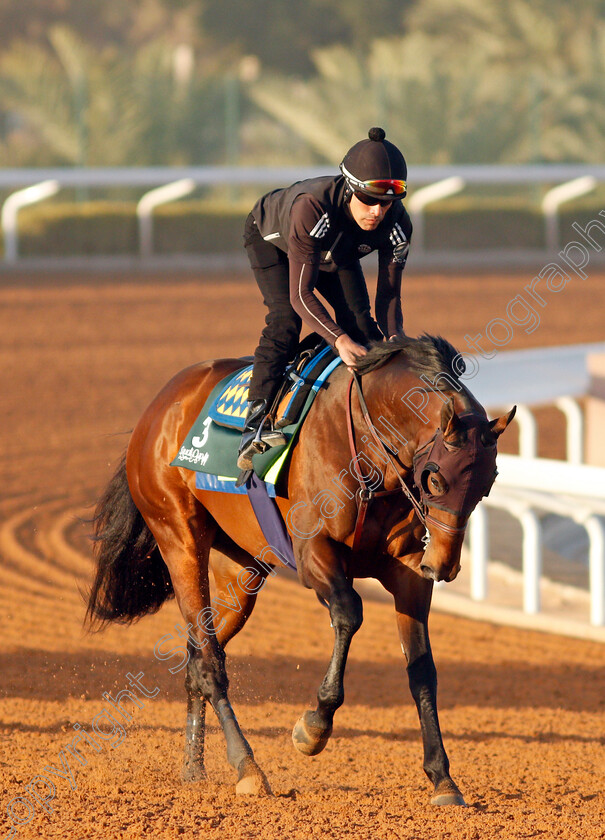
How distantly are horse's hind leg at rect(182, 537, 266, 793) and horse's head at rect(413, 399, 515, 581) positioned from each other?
1.30 m

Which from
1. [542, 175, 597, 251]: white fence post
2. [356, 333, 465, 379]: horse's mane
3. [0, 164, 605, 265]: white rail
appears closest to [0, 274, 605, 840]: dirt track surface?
[356, 333, 465, 379]: horse's mane

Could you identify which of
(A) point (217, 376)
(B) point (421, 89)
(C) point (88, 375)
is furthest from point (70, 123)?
(A) point (217, 376)

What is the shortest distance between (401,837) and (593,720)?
2.00 m

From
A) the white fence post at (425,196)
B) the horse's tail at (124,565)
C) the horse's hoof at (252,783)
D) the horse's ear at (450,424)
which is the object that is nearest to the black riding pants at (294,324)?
the horse's ear at (450,424)

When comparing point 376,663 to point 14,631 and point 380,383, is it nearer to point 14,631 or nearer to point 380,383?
point 14,631

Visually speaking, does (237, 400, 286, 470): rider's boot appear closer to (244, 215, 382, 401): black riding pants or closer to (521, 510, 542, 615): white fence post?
(244, 215, 382, 401): black riding pants

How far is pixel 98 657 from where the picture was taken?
5.75 metres

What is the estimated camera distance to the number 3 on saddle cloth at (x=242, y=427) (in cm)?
411

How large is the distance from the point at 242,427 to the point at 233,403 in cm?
17

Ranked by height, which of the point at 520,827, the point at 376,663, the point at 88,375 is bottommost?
the point at 88,375

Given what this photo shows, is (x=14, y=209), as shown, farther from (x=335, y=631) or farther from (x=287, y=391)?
(x=335, y=631)

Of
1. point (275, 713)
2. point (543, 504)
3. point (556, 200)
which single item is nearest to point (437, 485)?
point (275, 713)

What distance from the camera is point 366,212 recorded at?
155 inches

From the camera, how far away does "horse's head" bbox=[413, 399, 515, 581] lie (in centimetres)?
348
